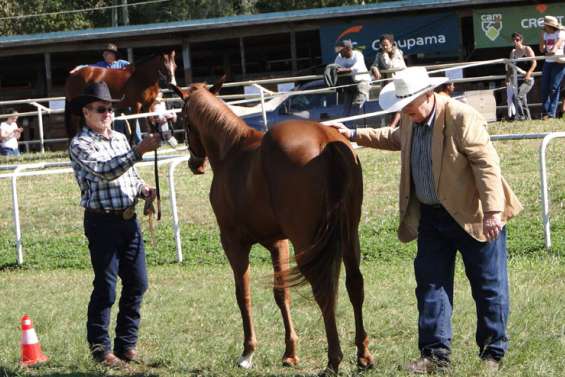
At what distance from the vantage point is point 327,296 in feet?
20.9

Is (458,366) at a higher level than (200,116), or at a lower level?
lower

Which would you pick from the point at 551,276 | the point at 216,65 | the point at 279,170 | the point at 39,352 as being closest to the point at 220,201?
the point at 279,170

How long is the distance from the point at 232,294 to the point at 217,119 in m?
2.52

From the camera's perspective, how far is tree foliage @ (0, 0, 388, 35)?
47375 mm

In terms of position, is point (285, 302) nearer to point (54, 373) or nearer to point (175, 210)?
point (54, 373)

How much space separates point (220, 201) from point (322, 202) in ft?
3.40

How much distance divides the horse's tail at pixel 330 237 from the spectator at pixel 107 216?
51.9 inches

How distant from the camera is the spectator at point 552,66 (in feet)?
55.9

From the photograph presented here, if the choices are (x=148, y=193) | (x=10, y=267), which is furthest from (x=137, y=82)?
(x=148, y=193)

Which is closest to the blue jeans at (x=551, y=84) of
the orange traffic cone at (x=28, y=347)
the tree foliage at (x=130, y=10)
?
the orange traffic cone at (x=28, y=347)

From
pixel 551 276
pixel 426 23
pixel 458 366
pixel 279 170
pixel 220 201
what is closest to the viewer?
pixel 458 366

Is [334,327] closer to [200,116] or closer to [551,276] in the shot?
[200,116]

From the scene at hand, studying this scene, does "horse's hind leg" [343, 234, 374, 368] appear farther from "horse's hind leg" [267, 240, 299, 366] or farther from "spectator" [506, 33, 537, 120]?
"spectator" [506, 33, 537, 120]

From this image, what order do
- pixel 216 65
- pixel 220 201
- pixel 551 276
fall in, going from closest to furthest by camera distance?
1. pixel 220 201
2. pixel 551 276
3. pixel 216 65
